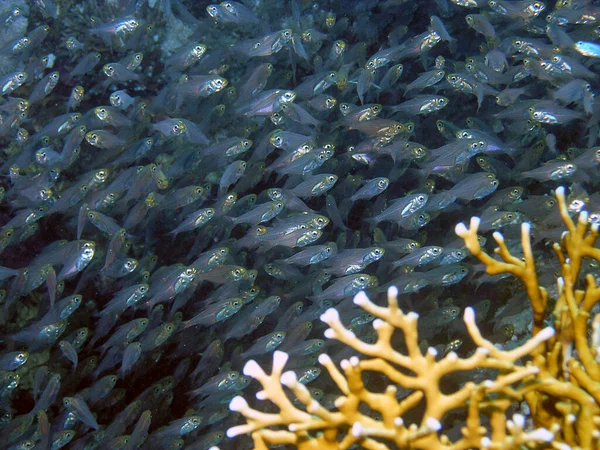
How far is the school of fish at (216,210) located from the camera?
16.2 feet

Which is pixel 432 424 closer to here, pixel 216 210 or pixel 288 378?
pixel 288 378

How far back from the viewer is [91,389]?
16.2 ft

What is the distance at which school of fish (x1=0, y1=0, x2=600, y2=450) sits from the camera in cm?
493

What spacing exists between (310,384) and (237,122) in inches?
146

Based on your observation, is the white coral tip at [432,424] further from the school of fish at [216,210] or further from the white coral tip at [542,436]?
the school of fish at [216,210]

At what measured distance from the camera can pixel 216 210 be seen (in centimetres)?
536

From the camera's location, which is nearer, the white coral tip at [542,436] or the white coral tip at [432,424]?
the white coral tip at [542,436]

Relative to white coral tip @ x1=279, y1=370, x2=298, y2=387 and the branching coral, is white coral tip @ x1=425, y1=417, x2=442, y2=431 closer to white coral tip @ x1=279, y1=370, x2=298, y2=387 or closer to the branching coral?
the branching coral

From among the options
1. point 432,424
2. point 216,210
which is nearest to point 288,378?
point 432,424

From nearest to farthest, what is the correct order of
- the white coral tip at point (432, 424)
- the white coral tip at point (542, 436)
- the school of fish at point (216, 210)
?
the white coral tip at point (542, 436), the white coral tip at point (432, 424), the school of fish at point (216, 210)

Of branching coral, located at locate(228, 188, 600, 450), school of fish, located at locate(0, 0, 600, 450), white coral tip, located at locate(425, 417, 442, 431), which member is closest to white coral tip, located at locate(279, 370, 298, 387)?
branching coral, located at locate(228, 188, 600, 450)

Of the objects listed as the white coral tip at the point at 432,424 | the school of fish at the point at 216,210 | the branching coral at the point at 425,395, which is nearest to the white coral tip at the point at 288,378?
the branching coral at the point at 425,395

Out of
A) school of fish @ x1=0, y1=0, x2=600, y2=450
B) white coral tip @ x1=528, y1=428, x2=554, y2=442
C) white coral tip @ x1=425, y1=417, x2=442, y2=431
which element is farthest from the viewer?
school of fish @ x1=0, y1=0, x2=600, y2=450

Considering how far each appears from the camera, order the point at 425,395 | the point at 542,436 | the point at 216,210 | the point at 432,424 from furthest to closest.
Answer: the point at 216,210 → the point at 425,395 → the point at 432,424 → the point at 542,436
